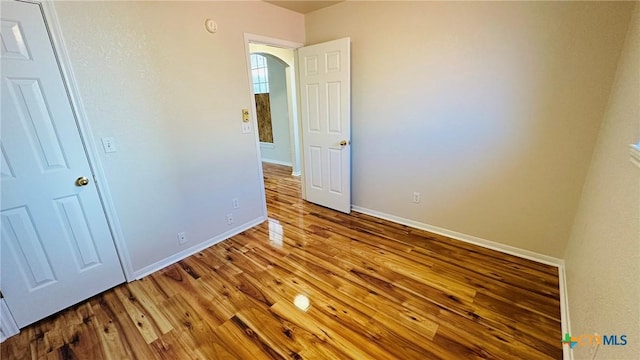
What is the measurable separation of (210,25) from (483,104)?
98.2 inches

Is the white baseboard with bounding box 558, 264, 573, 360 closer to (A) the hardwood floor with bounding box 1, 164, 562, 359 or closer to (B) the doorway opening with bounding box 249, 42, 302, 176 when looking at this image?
(A) the hardwood floor with bounding box 1, 164, 562, 359

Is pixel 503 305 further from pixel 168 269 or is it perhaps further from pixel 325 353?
pixel 168 269

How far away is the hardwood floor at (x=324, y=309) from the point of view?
4.99 ft

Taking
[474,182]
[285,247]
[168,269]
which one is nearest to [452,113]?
[474,182]

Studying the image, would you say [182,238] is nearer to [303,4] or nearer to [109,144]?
[109,144]

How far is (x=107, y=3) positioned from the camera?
5.78ft

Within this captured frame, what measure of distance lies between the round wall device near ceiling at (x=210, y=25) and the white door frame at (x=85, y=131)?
985mm

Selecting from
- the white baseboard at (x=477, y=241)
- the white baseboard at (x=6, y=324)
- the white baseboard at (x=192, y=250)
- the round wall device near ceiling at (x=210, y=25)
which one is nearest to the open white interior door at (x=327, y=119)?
the white baseboard at (x=477, y=241)

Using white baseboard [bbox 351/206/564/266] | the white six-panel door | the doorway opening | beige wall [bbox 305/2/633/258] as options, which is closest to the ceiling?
beige wall [bbox 305/2/633/258]

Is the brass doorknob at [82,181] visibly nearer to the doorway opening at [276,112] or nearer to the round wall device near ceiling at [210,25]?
the round wall device near ceiling at [210,25]

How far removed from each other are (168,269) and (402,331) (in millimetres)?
2012

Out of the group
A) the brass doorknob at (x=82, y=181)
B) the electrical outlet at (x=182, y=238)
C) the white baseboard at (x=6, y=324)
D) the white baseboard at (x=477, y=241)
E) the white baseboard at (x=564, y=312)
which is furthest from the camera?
the electrical outlet at (x=182, y=238)

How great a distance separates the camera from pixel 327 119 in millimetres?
3135

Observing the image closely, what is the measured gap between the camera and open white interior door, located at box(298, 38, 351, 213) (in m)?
2.88
